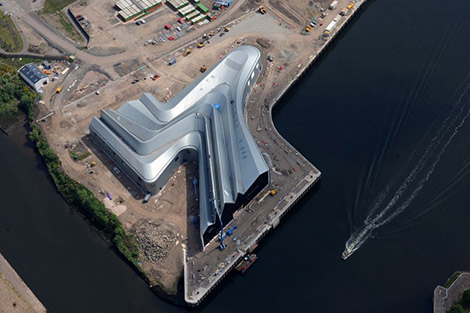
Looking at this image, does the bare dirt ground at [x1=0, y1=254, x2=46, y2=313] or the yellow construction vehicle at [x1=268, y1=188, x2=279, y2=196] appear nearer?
the bare dirt ground at [x1=0, y1=254, x2=46, y2=313]

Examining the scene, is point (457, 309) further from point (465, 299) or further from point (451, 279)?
point (451, 279)

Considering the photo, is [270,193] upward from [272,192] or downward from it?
downward

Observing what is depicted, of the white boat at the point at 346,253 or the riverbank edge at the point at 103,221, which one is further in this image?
the white boat at the point at 346,253

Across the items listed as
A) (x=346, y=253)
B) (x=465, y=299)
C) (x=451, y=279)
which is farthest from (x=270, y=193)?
(x=465, y=299)

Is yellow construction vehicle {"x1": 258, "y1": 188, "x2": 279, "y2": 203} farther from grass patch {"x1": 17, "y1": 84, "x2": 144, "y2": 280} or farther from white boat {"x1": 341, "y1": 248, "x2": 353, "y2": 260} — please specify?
grass patch {"x1": 17, "y1": 84, "x2": 144, "y2": 280}

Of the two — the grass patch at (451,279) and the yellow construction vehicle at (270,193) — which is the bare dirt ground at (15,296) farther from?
the grass patch at (451,279)

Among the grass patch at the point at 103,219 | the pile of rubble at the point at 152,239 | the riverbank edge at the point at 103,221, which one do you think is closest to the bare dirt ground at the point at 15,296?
the riverbank edge at the point at 103,221

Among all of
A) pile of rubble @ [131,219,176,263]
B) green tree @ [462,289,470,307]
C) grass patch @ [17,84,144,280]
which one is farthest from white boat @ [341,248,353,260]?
grass patch @ [17,84,144,280]

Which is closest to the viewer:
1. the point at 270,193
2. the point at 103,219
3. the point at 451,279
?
the point at 451,279

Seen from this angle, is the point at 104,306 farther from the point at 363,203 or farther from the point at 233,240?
the point at 363,203

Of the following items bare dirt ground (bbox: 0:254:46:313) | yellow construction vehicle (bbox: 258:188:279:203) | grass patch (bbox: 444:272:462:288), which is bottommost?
bare dirt ground (bbox: 0:254:46:313)
